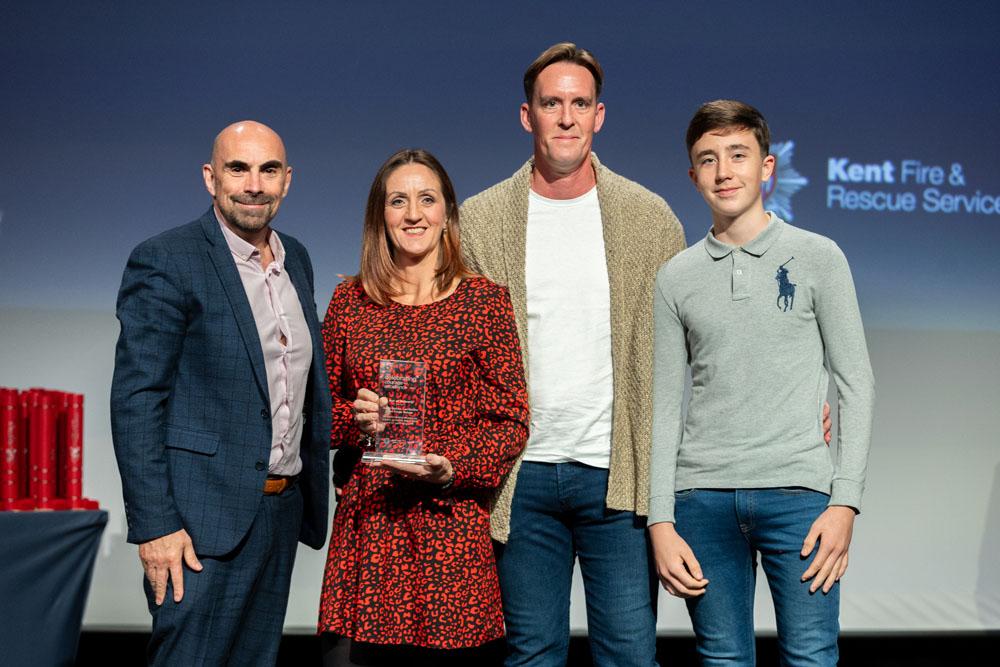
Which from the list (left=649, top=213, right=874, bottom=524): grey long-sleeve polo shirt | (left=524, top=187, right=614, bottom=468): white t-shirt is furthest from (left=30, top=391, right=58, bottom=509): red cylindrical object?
(left=649, top=213, right=874, bottom=524): grey long-sleeve polo shirt

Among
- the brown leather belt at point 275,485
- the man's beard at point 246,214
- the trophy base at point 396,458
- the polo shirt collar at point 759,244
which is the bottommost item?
the brown leather belt at point 275,485

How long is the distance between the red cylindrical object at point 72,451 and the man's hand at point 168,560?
4.02 feet

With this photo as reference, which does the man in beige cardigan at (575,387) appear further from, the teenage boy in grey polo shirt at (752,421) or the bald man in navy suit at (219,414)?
the bald man in navy suit at (219,414)

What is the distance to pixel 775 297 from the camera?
2064mm

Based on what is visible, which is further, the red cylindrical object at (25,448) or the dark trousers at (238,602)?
the red cylindrical object at (25,448)

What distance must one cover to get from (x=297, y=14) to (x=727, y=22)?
5.97 ft

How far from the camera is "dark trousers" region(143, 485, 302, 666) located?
2090 mm

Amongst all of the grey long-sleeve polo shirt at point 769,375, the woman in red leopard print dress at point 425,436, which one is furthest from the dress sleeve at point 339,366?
the grey long-sleeve polo shirt at point 769,375

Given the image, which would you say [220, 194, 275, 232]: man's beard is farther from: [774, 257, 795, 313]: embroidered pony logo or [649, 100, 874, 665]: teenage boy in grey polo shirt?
[774, 257, 795, 313]: embroidered pony logo

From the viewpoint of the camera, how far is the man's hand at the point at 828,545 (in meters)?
1.96

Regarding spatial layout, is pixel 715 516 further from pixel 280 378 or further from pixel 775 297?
pixel 280 378

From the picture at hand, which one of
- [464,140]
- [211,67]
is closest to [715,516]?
[464,140]

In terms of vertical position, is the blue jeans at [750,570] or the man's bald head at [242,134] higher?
the man's bald head at [242,134]

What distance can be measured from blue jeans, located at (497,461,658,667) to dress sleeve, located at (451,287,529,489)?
0.15m
